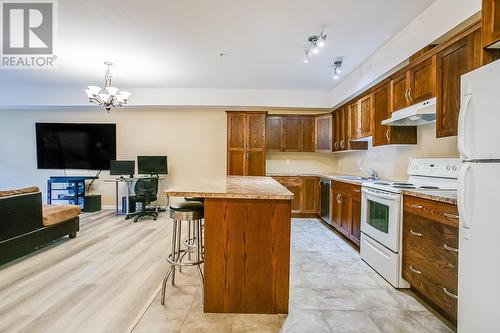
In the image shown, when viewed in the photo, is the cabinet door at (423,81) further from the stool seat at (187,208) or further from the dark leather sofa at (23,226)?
the dark leather sofa at (23,226)

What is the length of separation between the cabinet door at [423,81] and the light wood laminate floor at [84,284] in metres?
3.27

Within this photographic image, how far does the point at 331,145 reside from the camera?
5320 millimetres

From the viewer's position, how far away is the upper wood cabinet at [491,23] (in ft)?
5.15

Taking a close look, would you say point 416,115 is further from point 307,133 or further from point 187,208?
point 307,133

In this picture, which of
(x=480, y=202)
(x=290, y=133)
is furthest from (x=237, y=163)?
(x=480, y=202)

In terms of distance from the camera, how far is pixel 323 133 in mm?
5488

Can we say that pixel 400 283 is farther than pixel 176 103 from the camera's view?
No

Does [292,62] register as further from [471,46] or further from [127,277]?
[127,277]

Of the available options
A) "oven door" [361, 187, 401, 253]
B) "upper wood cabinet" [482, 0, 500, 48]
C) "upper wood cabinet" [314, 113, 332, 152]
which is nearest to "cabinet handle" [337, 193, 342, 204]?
"oven door" [361, 187, 401, 253]

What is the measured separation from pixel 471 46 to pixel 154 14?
9.89 feet

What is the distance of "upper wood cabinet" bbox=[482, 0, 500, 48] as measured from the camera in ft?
5.15

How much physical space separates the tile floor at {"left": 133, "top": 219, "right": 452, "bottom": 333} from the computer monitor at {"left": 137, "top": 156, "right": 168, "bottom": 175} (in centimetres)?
338

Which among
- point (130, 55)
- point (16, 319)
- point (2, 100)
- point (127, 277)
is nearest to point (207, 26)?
point (130, 55)

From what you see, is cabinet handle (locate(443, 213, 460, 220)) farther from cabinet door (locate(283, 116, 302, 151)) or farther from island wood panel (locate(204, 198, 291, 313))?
cabinet door (locate(283, 116, 302, 151))
